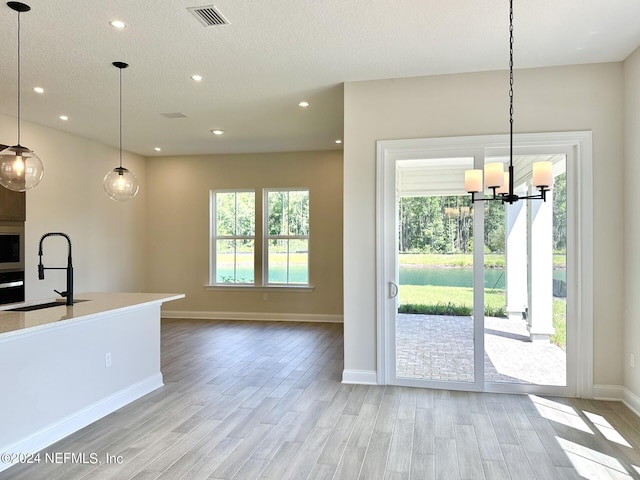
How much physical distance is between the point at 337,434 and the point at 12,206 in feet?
16.2

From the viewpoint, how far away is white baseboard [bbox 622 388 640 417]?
12.2 feet

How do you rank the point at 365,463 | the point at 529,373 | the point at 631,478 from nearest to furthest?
the point at 631,478, the point at 365,463, the point at 529,373

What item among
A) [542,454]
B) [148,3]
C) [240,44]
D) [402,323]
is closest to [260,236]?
[402,323]

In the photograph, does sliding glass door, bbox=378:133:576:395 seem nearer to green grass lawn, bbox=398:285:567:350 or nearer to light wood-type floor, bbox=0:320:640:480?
green grass lawn, bbox=398:285:567:350

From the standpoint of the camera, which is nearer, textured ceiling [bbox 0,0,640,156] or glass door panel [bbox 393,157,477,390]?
textured ceiling [bbox 0,0,640,156]

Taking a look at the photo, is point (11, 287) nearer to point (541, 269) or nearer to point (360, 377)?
point (360, 377)

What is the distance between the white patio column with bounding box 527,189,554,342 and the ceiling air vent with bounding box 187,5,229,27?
10.5ft

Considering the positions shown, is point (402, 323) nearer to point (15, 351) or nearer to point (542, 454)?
point (542, 454)

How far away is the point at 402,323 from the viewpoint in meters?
4.52

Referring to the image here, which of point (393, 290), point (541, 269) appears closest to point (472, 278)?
point (541, 269)

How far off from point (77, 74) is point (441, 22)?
3.43 metres

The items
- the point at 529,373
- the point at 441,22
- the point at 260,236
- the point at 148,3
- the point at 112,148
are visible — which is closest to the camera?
the point at 148,3

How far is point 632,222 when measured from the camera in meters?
3.89

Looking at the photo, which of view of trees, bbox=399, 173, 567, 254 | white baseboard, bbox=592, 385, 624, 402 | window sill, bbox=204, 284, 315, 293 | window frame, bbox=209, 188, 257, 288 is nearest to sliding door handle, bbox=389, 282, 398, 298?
view of trees, bbox=399, 173, 567, 254
